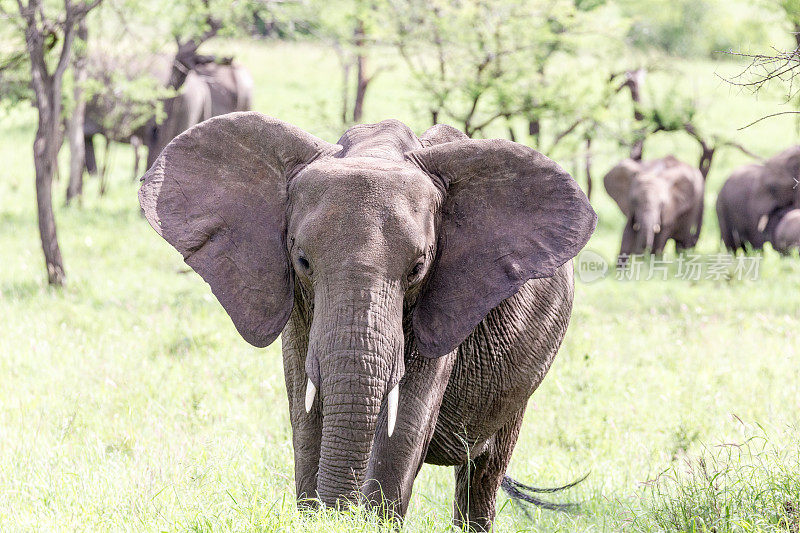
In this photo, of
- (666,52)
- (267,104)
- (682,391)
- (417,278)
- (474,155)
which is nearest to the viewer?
(417,278)

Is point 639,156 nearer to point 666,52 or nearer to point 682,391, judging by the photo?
point 682,391

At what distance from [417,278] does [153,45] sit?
11549 millimetres

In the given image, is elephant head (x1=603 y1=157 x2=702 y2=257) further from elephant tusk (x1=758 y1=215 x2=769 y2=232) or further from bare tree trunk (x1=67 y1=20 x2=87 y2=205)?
bare tree trunk (x1=67 y1=20 x2=87 y2=205)

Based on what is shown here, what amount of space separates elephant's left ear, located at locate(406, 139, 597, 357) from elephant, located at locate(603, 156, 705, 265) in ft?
33.3

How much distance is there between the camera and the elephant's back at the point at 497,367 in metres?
4.27

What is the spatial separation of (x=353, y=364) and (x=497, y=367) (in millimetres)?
1177

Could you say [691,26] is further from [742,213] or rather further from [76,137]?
[76,137]

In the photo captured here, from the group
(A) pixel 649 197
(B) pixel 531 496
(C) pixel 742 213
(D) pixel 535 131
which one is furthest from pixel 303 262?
(C) pixel 742 213

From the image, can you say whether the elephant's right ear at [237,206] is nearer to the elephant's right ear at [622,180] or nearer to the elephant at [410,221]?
the elephant at [410,221]

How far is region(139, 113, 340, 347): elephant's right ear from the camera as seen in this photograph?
12.5 feet

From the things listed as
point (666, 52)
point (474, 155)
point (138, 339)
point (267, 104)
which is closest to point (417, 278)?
point (474, 155)

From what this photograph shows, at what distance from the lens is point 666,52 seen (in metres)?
41.7

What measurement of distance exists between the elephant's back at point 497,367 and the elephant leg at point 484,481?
0.27 m

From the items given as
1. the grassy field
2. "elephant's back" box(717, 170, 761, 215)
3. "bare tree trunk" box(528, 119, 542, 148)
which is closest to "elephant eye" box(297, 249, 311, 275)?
the grassy field
